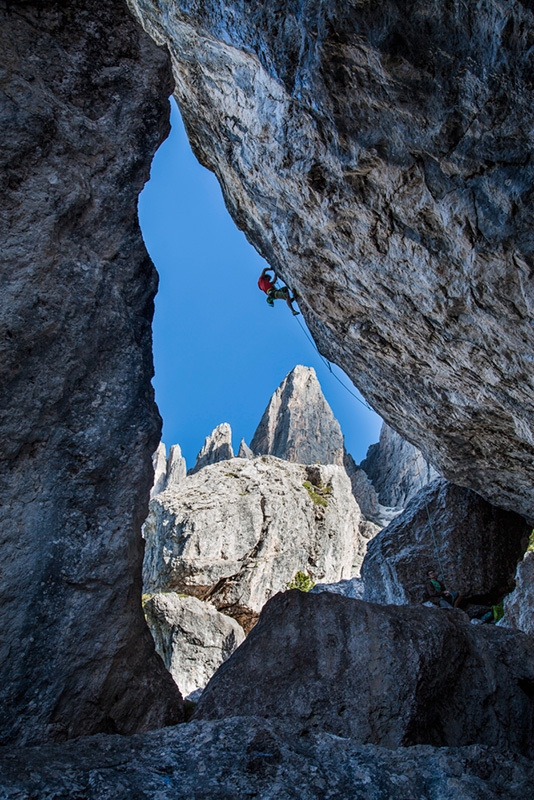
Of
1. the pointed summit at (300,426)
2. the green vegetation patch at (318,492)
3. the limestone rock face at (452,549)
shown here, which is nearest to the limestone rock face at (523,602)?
the limestone rock face at (452,549)

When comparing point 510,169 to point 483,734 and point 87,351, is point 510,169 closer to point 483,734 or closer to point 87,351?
point 87,351

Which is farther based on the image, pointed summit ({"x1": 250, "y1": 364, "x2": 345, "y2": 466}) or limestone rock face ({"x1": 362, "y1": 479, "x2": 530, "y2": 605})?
pointed summit ({"x1": 250, "y1": 364, "x2": 345, "y2": 466})

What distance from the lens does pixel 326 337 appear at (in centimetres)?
1245

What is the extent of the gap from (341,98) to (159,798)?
7.05m

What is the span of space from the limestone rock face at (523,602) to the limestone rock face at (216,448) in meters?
53.0

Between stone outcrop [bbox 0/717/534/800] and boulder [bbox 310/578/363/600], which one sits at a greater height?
boulder [bbox 310/578/363/600]

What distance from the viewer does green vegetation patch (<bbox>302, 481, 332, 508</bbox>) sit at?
33688 millimetres

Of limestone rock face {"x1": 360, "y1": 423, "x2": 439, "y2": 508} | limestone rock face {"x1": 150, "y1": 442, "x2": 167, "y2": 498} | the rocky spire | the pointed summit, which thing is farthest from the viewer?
limestone rock face {"x1": 150, "y1": 442, "x2": 167, "y2": 498}

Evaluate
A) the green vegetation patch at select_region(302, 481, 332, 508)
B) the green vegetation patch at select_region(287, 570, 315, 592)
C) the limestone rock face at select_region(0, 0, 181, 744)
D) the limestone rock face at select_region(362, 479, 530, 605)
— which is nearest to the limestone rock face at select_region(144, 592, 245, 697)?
the green vegetation patch at select_region(287, 570, 315, 592)

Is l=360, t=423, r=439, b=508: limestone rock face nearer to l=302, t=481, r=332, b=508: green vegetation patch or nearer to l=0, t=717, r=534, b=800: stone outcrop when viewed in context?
l=302, t=481, r=332, b=508: green vegetation patch

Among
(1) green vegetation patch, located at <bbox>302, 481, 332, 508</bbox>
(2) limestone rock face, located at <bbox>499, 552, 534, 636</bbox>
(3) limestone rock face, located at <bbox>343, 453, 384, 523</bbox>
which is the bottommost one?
(2) limestone rock face, located at <bbox>499, 552, 534, 636</bbox>

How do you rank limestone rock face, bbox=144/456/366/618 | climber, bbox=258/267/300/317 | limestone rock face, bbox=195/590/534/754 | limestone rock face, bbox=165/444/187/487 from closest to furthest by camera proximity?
limestone rock face, bbox=195/590/534/754
climber, bbox=258/267/300/317
limestone rock face, bbox=144/456/366/618
limestone rock face, bbox=165/444/187/487

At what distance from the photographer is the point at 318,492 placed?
34844 mm

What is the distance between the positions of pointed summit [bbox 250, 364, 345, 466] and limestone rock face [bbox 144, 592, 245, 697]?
33348 mm
